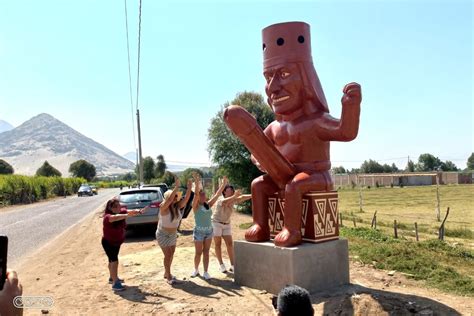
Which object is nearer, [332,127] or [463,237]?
[332,127]

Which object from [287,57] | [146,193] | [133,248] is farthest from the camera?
[146,193]

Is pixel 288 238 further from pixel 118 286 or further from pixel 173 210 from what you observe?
pixel 118 286

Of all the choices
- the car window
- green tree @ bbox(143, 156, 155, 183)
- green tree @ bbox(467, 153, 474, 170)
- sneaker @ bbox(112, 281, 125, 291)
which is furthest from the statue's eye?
green tree @ bbox(467, 153, 474, 170)

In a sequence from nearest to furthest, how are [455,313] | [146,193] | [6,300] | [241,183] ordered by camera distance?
[6,300] < [455,313] < [146,193] < [241,183]

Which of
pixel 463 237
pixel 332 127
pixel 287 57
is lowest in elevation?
pixel 463 237

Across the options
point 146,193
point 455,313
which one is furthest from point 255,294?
point 146,193

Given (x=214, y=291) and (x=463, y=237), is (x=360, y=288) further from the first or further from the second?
(x=463, y=237)

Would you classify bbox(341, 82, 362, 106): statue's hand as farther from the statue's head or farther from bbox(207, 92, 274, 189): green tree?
bbox(207, 92, 274, 189): green tree

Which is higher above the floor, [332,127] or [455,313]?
[332,127]

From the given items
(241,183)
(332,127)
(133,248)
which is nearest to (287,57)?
(332,127)

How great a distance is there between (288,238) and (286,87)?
2.25 meters

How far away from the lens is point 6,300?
2381 millimetres

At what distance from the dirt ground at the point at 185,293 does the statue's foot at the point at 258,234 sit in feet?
2.51

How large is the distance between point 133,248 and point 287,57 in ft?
23.7
